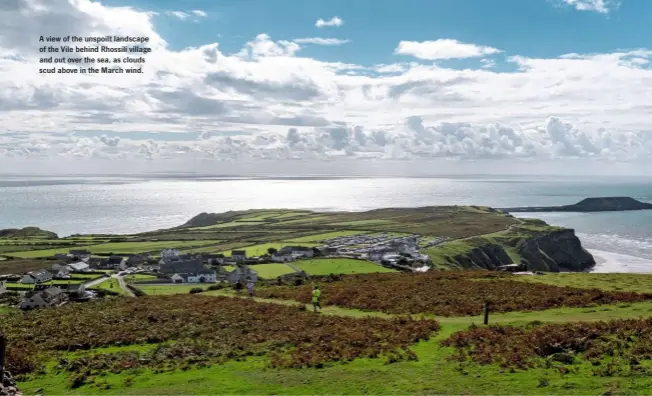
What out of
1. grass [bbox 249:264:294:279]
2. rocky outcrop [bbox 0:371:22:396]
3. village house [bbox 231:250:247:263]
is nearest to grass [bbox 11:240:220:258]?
village house [bbox 231:250:247:263]

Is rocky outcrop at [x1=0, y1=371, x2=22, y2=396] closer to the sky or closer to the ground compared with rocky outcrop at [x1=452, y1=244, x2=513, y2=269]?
closer to the sky

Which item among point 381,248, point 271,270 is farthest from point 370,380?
point 381,248

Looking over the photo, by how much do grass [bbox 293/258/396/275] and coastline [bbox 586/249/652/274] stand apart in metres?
58.0

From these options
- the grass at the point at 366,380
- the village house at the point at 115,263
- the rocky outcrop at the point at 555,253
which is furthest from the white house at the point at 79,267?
the rocky outcrop at the point at 555,253

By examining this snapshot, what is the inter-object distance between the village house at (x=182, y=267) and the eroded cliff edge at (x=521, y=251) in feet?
168

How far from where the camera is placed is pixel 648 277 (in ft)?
143

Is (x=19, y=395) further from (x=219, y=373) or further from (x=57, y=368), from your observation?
(x=219, y=373)

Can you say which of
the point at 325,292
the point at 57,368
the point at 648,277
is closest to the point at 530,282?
the point at 648,277

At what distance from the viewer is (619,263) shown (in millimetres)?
121375

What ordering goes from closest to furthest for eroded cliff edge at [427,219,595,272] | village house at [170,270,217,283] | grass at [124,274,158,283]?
grass at [124,274,158,283], village house at [170,270,217,283], eroded cliff edge at [427,219,595,272]

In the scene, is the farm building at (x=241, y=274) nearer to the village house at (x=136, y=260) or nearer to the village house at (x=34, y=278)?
the village house at (x=34, y=278)

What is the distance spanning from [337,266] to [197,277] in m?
23.2

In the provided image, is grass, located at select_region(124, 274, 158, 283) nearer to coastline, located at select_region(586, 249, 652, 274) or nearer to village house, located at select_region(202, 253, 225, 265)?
village house, located at select_region(202, 253, 225, 265)

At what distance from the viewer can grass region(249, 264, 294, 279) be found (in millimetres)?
77456
